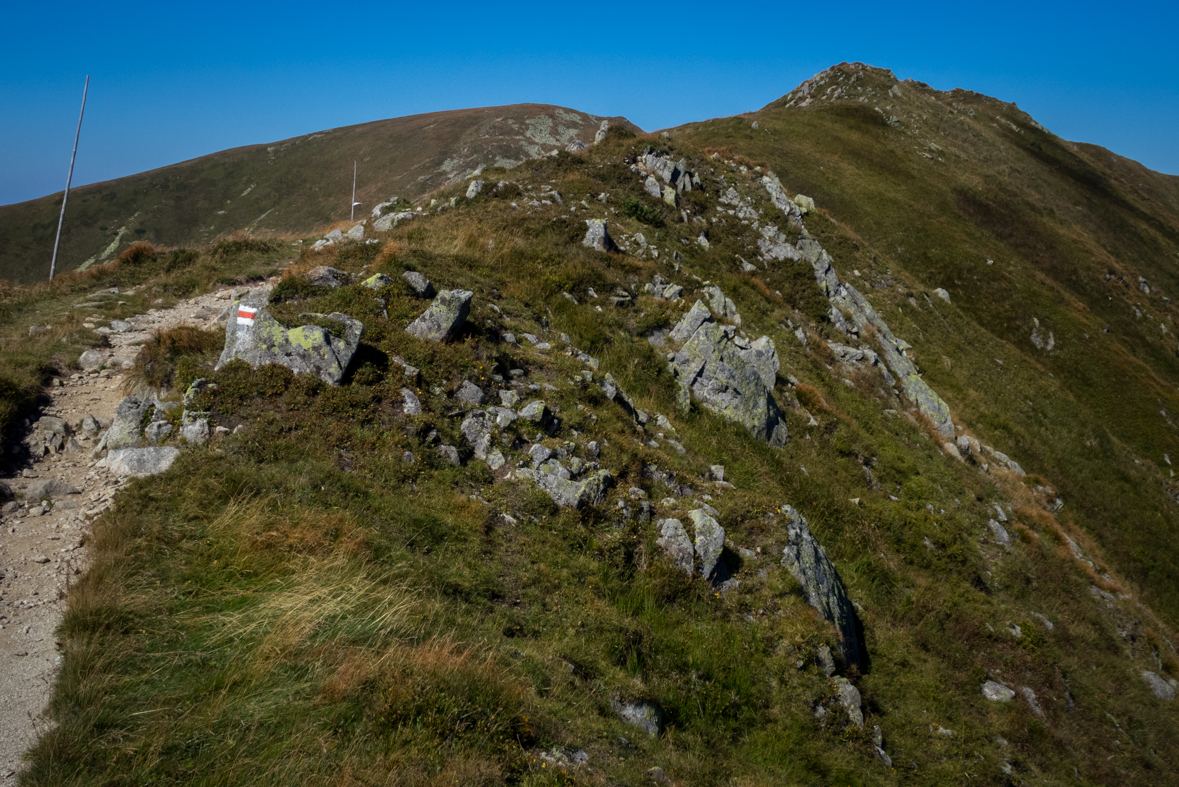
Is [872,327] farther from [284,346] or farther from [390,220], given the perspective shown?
[284,346]

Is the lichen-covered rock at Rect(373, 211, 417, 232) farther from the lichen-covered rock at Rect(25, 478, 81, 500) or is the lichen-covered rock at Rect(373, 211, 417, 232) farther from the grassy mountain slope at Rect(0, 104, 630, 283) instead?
the grassy mountain slope at Rect(0, 104, 630, 283)

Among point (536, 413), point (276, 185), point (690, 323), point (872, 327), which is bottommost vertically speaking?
point (536, 413)

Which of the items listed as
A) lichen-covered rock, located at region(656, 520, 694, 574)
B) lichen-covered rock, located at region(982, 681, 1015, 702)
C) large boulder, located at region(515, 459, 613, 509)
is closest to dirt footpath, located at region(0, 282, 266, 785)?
large boulder, located at region(515, 459, 613, 509)

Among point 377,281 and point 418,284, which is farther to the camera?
point 418,284

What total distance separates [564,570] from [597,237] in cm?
1664

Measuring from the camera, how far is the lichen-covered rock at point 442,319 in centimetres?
1309

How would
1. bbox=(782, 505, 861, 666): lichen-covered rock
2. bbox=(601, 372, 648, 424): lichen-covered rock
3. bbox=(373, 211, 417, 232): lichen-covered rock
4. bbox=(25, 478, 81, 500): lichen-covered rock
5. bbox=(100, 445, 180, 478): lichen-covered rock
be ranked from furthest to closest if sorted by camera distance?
bbox=(373, 211, 417, 232): lichen-covered rock, bbox=(601, 372, 648, 424): lichen-covered rock, bbox=(782, 505, 861, 666): lichen-covered rock, bbox=(100, 445, 180, 478): lichen-covered rock, bbox=(25, 478, 81, 500): lichen-covered rock

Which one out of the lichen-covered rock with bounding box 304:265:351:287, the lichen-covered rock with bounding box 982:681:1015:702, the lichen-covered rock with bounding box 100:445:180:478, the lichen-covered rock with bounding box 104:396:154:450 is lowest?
the lichen-covered rock with bounding box 982:681:1015:702

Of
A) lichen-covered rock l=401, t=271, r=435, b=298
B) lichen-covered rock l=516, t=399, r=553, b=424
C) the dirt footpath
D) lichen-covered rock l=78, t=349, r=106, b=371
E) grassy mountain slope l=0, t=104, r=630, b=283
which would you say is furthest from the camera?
grassy mountain slope l=0, t=104, r=630, b=283

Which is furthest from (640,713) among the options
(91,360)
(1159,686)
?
(1159,686)

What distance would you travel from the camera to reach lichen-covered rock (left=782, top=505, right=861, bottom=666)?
1016 centimetres

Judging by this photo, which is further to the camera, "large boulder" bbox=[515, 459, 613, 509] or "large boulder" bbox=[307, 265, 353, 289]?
"large boulder" bbox=[307, 265, 353, 289]

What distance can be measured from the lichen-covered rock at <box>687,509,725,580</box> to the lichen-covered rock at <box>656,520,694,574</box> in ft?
0.78

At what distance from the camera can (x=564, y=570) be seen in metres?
9.03
